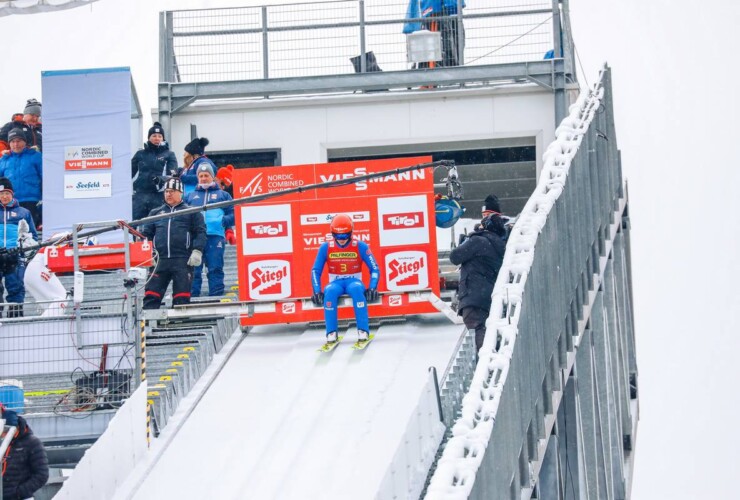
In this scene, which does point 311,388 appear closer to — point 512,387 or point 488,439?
point 512,387

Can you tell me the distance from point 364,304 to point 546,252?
3343mm

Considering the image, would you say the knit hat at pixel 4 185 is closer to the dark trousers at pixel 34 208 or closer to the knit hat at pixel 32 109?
the dark trousers at pixel 34 208

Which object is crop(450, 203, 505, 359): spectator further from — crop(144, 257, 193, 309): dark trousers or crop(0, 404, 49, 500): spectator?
crop(0, 404, 49, 500): spectator

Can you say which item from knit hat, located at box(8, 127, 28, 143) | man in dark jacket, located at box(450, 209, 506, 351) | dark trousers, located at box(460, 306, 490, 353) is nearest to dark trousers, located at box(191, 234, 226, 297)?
knit hat, located at box(8, 127, 28, 143)

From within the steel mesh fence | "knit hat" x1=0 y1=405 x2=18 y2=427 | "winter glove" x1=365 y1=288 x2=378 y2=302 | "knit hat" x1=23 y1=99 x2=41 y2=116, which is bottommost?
"knit hat" x1=0 y1=405 x2=18 y2=427

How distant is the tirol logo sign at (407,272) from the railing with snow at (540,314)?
201 cm

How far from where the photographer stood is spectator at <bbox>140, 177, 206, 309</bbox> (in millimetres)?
20406

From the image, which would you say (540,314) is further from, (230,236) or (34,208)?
(34,208)

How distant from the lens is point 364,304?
1923 cm

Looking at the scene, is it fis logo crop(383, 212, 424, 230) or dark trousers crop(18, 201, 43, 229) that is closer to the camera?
fis logo crop(383, 212, 424, 230)

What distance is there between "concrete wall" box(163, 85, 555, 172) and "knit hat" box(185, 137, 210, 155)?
14.7ft

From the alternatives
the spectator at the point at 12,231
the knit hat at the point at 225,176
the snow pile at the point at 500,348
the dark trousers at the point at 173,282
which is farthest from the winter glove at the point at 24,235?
the snow pile at the point at 500,348

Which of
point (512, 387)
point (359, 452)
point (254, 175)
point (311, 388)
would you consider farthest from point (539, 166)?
point (512, 387)

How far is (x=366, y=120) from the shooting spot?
1115 inches
